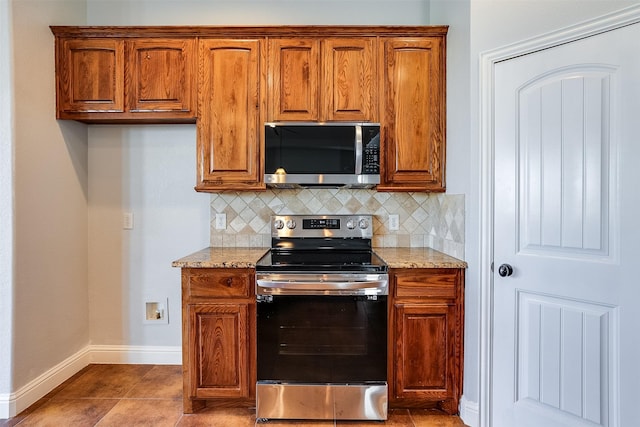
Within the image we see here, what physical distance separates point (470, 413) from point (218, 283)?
1.59m

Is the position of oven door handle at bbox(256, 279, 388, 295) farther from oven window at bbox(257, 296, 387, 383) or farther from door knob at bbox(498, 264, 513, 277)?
door knob at bbox(498, 264, 513, 277)

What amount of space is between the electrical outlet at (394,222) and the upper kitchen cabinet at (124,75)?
157cm

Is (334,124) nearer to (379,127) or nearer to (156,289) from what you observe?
(379,127)

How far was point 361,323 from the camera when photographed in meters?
1.98

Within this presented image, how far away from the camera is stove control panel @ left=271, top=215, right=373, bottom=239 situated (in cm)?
262

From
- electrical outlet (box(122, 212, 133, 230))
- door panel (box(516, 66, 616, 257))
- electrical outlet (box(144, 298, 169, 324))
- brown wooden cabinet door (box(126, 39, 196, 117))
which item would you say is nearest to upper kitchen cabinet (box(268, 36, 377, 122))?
brown wooden cabinet door (box(126, 39, 196, 117))

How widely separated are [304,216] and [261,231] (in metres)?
0.35

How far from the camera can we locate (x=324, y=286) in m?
1.95

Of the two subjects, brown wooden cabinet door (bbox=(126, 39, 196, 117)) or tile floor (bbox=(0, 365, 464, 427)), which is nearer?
tile floor (bbox=(0, 365, 464, 427))

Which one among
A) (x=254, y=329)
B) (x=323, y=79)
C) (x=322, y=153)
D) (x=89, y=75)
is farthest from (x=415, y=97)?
(x=89, y=75)

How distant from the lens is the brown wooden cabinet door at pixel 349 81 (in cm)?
233

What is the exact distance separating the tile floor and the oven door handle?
753 mm

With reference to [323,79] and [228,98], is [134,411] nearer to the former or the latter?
[228,98]

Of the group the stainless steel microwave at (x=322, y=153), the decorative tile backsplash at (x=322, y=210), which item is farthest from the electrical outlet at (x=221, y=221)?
the stainless steel microwave at (x=322, y=153)
